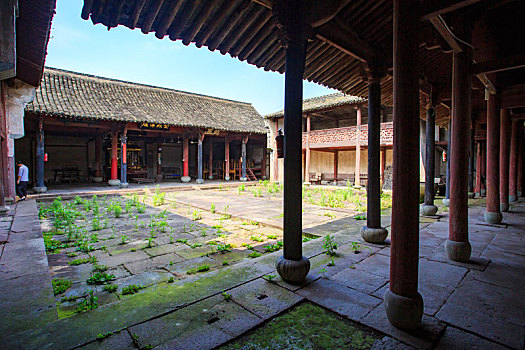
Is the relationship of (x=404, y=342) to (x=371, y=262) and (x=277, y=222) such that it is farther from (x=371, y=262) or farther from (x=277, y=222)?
(x=277, y=222)

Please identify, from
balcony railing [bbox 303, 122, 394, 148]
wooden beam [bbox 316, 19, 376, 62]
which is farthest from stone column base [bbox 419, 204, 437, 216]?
balcony railing [bbox 303, 122, 394, 148]

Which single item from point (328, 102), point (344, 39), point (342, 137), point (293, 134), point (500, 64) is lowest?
point (293, 134)

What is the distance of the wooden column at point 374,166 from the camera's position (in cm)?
389

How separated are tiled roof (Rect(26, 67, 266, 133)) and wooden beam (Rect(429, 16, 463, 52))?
13.5 meters

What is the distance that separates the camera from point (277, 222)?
6.09 meters

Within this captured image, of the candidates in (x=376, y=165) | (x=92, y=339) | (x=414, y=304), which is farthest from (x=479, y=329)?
(x=92, y=339)

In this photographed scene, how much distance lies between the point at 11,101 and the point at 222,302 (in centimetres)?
1062

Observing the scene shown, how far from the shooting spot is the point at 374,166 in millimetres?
3916

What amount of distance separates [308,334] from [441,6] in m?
3.26

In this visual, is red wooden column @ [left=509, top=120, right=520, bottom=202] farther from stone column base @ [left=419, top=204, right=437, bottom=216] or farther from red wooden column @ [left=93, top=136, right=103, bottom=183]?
red wooden column @ [left=93, top=136, right=103, bottom=183]

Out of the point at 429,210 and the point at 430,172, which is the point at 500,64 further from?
the point at 429,210

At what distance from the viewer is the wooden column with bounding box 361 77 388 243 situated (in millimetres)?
3893

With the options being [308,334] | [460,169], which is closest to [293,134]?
[308,334]

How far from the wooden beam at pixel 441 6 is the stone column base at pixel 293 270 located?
2834 millimetres
